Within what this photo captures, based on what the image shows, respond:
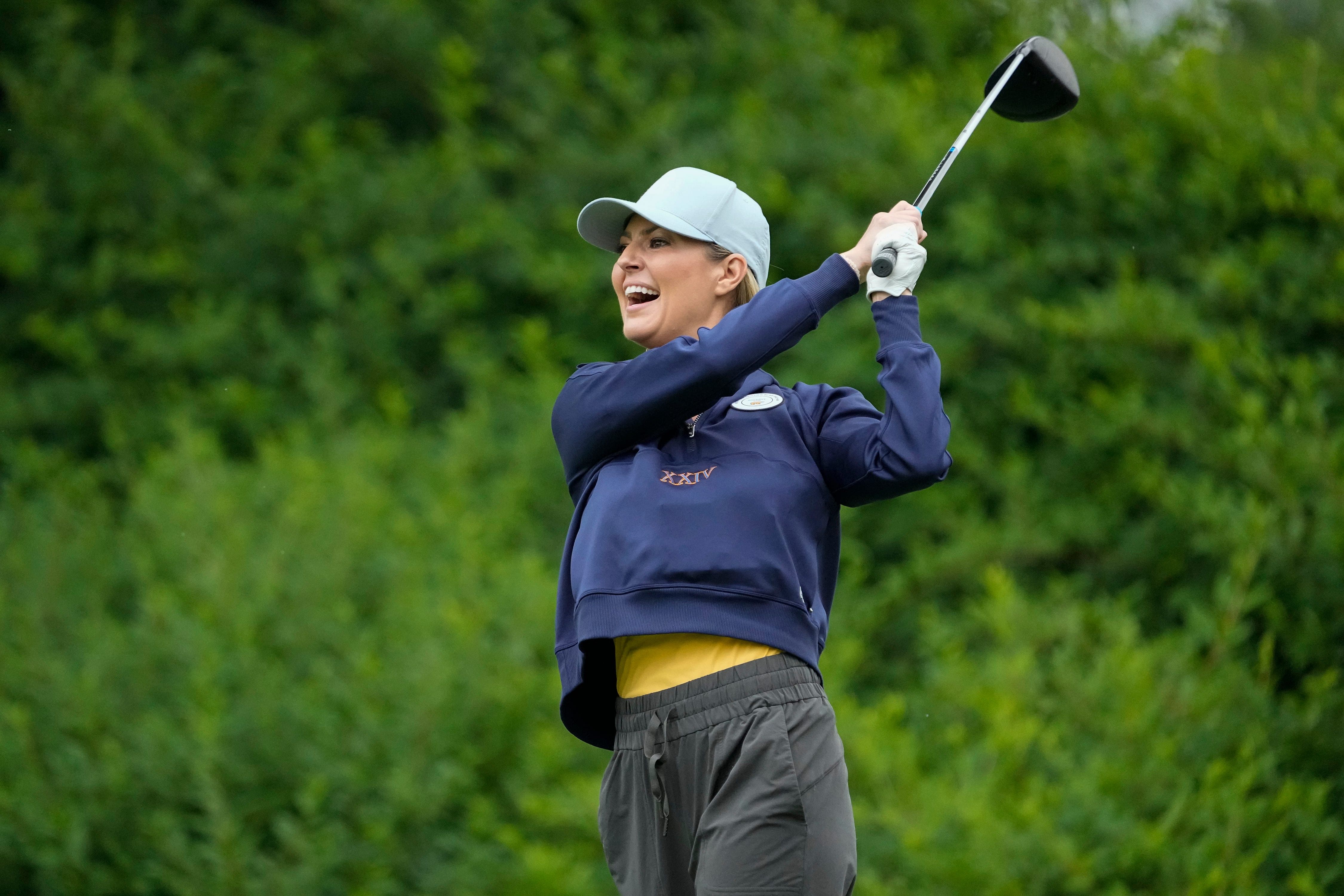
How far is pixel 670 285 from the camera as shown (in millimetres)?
2703

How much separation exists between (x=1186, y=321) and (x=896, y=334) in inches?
150

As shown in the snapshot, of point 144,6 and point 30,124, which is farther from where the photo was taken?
point 144,6

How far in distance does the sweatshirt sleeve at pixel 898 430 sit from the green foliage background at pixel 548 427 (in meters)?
2.17

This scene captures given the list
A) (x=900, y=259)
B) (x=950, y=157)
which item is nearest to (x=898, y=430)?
(x=900, y=259)

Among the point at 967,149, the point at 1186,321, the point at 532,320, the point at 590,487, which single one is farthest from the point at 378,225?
the point at 590,487

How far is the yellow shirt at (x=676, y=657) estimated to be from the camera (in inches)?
96.0

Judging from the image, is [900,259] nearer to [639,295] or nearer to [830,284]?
[830,284]

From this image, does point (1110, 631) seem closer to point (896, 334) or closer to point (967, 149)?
point (967, 149)

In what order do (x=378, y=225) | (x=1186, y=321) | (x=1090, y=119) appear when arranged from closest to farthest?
1. (x=1186, y=321)
2. (x=1090, y=119)
3. (x=378, y=225)

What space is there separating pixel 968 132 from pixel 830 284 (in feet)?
1.58

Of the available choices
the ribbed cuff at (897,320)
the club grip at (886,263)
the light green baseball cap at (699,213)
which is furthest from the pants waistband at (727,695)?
the light green baseball cap at (699,213)

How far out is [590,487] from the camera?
2643 millimetres

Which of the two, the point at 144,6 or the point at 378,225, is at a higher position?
the point at 144,6

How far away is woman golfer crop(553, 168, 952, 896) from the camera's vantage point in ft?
7.76
